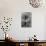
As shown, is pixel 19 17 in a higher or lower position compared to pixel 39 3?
lower

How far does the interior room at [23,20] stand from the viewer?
3.15m

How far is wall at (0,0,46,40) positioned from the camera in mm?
3158

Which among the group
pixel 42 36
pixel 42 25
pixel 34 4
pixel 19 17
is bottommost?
pixel 42 36

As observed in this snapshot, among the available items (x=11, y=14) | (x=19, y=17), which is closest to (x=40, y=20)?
(x=19, y=17)

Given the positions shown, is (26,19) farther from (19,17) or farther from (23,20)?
(19,17)

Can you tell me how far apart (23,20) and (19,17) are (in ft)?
0.44

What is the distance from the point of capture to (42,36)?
3.20 m

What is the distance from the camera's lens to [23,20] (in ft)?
10.5

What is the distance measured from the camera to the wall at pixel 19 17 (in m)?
3.16

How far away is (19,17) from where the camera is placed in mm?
3193

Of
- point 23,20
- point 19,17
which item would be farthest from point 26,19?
point 19,17

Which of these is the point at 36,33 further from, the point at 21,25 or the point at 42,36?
the point at 21,25

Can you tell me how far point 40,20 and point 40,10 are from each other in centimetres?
27

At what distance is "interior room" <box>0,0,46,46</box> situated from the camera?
315 centimetres
